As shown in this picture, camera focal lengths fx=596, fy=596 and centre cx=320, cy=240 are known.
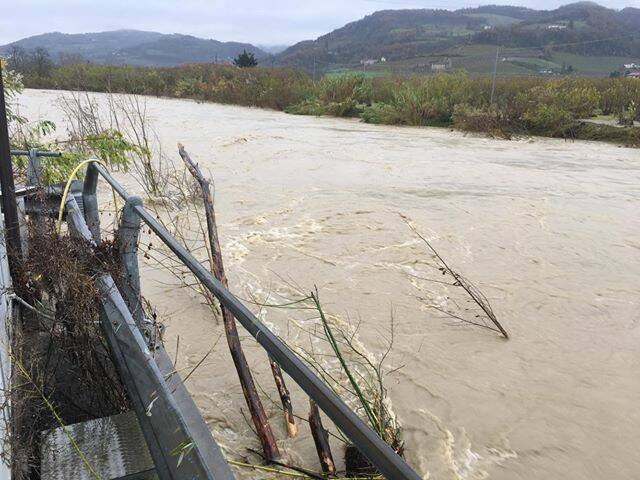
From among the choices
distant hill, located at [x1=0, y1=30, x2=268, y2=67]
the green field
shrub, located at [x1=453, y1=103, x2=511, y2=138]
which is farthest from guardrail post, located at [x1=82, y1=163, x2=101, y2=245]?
distant hill, located at [x1=0, y1=30, x2=268, y2=67]

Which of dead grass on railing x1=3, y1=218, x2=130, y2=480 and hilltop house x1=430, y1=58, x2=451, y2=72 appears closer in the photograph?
dead grass on railing x1=3, y1=218, x2=130, y2=480

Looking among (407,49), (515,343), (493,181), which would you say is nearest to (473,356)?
(515,343)

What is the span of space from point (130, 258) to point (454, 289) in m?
3.05

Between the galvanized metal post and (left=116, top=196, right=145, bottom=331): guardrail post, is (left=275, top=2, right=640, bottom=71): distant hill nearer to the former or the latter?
(left=116, top=196, right=145, bottom=331): guardrail post

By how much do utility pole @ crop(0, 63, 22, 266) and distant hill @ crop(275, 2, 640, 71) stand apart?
57.4 ft

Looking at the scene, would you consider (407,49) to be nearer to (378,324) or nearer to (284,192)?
(284,192)

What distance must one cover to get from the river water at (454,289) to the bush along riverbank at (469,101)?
2.58 meters

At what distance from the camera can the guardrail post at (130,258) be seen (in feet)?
7.78

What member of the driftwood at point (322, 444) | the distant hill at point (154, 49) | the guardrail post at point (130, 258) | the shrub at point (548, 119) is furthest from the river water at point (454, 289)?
the distant hill at point (154, 49)

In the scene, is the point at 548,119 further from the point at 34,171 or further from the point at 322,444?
the point at 322,444

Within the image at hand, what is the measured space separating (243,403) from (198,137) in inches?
393

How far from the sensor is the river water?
3.06 metres

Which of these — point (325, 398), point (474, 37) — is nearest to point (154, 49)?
point (474, 37)

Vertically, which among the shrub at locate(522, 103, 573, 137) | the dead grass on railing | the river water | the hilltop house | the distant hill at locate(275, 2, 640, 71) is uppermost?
the distant hill at locate(275, 2, 640, 71)
